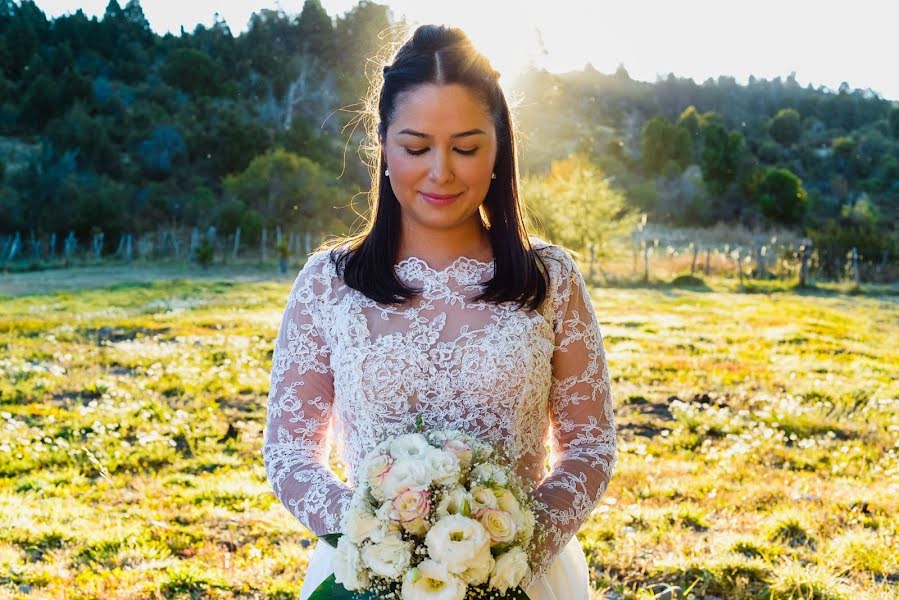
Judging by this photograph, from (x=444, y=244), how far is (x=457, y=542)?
3.76 feet

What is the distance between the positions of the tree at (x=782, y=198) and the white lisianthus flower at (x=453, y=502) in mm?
57842

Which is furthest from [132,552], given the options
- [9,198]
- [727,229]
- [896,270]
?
[727,229]

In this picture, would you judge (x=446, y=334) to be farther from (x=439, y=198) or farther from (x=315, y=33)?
(x=315, y=33)

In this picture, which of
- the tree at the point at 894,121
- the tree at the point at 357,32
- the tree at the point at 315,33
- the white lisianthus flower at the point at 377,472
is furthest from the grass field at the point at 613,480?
the tree at the point at 894,121

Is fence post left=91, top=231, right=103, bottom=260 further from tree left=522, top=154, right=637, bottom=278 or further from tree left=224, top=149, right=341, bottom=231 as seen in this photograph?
tree left=522, top=154, right=637, bottom=278

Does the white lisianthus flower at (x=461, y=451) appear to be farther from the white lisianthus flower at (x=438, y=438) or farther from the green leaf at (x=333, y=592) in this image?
the green leaf at (x=333, y=592)

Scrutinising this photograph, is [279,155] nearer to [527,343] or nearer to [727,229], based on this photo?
[727,229]

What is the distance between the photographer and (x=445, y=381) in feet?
7.72

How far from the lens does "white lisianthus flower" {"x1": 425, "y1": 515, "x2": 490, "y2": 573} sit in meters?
1.67

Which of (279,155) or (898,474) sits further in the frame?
(279,155)

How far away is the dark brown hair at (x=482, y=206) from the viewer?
2.35 m

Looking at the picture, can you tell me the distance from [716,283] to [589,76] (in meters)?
79.4

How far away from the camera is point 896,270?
30.2 meters

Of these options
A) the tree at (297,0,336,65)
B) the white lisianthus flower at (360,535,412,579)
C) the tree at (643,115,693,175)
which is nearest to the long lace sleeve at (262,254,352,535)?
the white lisianthus flower at (360,535,412,579)
